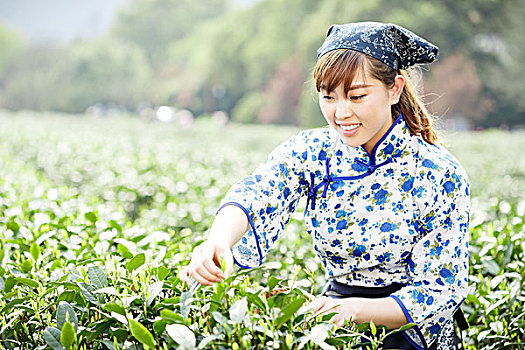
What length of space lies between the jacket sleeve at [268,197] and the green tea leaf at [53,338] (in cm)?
45

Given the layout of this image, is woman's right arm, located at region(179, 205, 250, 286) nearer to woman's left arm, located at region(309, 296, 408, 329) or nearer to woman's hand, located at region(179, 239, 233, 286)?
woman's hand, located at region(179, 239, 233, 286)

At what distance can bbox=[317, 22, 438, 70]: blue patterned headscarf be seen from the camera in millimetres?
1311

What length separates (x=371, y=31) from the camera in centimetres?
132

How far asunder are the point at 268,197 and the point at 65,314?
1.78ft

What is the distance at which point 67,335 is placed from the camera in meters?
0.99

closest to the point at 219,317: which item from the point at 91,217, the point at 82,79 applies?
the point at 91,217

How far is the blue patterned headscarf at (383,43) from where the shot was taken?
131 centimetres

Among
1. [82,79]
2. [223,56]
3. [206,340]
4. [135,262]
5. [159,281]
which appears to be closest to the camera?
[206,340]

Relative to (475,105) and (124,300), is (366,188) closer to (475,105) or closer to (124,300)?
(124,300)

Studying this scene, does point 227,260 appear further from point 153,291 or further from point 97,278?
point 97,278

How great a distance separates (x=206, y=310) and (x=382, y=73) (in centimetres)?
70

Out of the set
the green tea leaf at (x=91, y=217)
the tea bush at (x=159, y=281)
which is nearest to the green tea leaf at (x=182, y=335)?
the tea bush at (x=159, y=281)

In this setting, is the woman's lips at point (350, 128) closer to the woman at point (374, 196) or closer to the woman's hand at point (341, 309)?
the woman at point (374, 196)

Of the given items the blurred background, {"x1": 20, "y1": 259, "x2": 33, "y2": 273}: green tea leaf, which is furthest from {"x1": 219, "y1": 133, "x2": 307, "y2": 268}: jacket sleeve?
the blurred background
